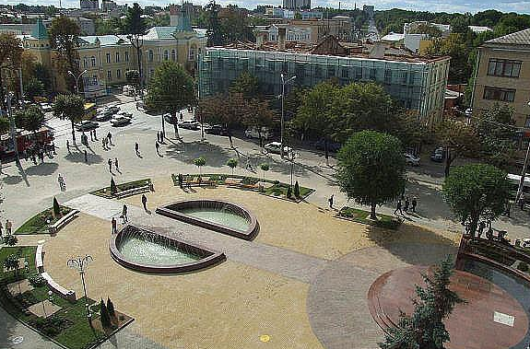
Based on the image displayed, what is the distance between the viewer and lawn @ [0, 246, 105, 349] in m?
21.0

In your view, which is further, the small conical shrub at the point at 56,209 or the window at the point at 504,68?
the window at the point at 504,68

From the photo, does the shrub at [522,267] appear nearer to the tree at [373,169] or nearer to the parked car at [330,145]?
the tree at [373,169]

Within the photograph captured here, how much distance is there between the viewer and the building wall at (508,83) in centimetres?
4806

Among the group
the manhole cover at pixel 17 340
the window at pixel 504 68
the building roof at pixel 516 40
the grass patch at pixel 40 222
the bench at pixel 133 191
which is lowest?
the manhole cover at pixel 17 340

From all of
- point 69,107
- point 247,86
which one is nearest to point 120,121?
point 69,107

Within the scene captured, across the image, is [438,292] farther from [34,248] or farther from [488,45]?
[488,45]

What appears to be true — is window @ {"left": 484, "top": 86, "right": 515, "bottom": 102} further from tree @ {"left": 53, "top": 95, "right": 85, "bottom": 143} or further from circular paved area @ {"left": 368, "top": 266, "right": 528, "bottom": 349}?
tree @ {"left": 53, "top": 95, "right": 85, "bottom": 143}

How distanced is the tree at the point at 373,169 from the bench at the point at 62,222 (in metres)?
19.2

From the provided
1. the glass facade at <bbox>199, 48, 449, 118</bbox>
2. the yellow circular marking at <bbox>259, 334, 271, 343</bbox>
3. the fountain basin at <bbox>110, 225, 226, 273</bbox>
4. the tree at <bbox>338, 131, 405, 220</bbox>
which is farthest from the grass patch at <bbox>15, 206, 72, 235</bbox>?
the glass facade at <bbox>199, 48, 449, 118</bbox>

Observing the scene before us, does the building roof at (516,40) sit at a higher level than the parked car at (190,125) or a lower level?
higher

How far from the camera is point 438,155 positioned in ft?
161

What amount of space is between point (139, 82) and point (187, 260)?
197ft

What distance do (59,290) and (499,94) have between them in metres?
46.5

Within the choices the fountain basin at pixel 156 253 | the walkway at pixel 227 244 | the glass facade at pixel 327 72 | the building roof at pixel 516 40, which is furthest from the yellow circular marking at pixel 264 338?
the building roof at pixel 516 40
